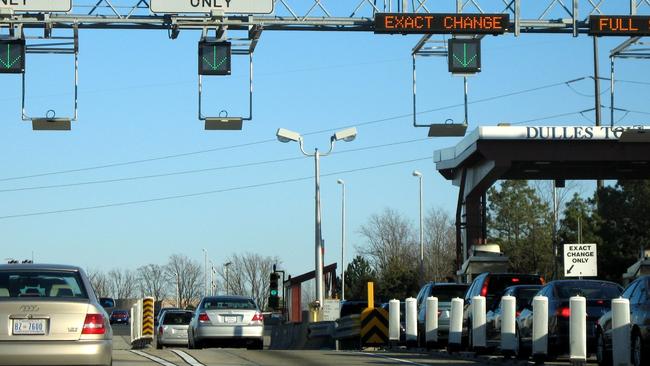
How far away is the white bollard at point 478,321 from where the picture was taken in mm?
24328

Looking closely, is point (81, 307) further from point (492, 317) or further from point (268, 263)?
point (268, 263)

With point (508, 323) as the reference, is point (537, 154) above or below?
above

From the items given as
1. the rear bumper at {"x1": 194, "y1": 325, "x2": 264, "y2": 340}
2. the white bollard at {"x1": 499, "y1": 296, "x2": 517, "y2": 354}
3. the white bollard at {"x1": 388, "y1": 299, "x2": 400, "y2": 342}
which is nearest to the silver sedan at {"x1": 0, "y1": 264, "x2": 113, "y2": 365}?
the white bollard at {"x1": 499, "y1": 296, "x2": 517, "y2": 354}

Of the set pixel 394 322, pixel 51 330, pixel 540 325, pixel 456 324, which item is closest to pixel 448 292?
pixel 394 322

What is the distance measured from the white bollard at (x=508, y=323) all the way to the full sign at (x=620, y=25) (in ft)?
23.4

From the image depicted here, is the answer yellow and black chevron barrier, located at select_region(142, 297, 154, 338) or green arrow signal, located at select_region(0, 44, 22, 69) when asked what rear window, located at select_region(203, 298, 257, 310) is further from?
green arrow signal, located at select_region(0, 44, 22, 69)

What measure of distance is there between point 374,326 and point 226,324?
3.96 m

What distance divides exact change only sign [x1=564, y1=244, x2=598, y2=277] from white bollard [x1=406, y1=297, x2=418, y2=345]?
5.57 metres

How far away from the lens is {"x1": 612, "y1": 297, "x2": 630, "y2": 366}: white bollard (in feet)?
59.9

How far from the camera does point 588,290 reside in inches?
883

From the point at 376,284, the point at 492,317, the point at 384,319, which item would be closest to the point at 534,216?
the point at 376,284

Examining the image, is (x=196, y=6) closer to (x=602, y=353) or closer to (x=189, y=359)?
(x=189, y=359)

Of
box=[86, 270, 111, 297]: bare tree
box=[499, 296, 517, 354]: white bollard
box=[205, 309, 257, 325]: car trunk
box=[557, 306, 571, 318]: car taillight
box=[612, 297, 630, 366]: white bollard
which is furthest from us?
box=[86, 270, 111, 297]: bare tree

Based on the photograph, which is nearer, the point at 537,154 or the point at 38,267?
the point at 38,267
